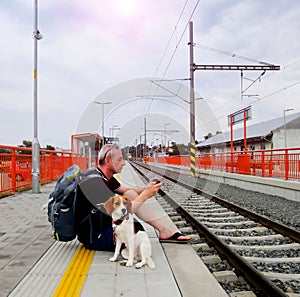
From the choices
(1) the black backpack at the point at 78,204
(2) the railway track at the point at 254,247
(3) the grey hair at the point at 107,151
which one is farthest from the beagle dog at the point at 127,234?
(2) the railway track at the point at 254,247

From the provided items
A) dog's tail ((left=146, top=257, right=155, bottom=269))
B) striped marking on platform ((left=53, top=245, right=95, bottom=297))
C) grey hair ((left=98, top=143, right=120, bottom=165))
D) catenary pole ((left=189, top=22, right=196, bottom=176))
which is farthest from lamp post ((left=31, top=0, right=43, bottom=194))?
catenary pole ((left=189, top=22, right=196, bottom=176))

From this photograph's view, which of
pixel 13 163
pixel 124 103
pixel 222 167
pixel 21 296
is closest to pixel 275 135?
pixel 222 167

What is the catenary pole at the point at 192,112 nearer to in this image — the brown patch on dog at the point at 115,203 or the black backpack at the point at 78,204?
the black backpack at the point at 78,204

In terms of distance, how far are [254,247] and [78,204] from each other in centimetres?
252

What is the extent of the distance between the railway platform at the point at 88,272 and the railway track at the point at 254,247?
384 mm

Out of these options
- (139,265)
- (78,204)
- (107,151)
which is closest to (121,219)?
(139,265)

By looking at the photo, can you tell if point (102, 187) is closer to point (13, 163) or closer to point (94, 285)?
point (94, 285)

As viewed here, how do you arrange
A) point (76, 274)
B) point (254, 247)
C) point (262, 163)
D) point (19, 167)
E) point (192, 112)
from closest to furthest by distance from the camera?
1. point (76, 274)
2. point (254, 247)
3. point (19, 167)
4. point (262, 163)
5. point (192, 112)

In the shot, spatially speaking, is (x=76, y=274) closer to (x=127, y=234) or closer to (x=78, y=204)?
(x=127, y=234)

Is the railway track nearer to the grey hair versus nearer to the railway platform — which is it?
the railway platform

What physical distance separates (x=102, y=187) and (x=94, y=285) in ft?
3.20

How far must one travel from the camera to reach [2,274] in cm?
319

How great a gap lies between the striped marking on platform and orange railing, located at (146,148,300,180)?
26.3 ft

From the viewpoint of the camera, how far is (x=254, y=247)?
15.3 ft
